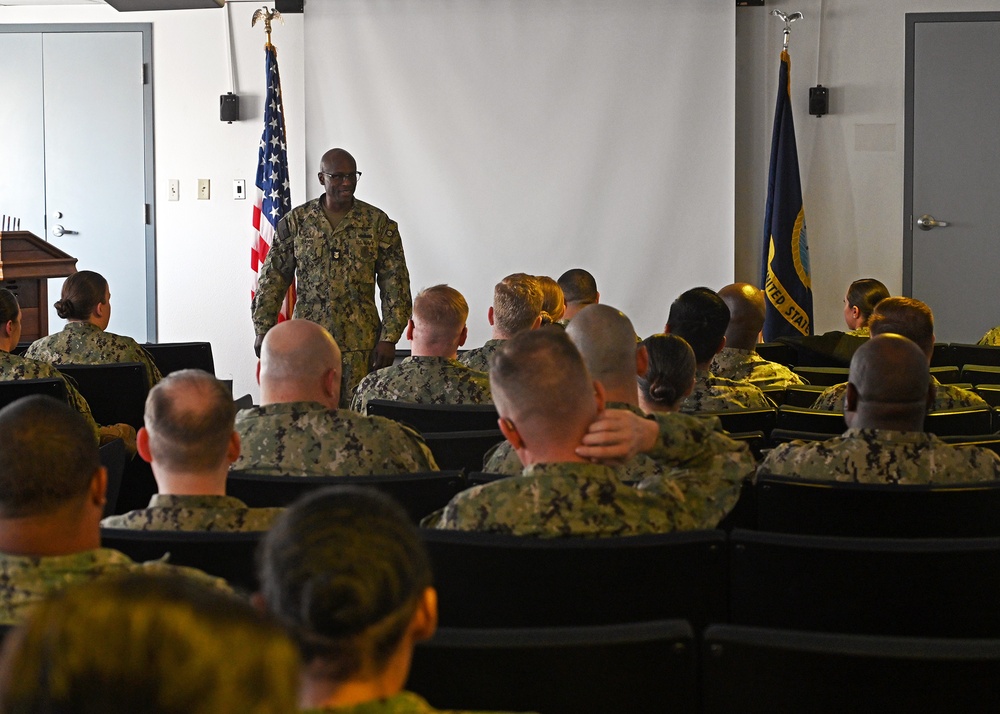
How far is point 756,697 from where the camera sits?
51.5 inches

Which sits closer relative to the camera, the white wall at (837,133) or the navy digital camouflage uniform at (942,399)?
the navy digital camouflage uniform at (942,399)

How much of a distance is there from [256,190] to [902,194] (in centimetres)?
430

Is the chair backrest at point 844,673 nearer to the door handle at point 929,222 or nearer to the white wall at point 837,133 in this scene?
the white wall at point 837,133

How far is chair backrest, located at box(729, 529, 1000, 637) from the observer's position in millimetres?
1675

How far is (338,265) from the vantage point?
18.9ft

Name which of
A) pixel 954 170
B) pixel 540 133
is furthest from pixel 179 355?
pixel 954 170

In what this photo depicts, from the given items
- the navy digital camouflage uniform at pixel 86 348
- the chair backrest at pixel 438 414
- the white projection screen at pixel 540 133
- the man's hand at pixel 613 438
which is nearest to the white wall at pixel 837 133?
the white projection screen at pixel 540 133

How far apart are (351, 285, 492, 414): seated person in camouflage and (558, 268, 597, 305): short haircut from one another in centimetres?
188

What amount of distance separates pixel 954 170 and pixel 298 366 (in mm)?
6211

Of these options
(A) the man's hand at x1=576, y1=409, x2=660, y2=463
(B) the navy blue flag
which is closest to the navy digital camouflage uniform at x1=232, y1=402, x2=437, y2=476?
(A) the man's hand at x1=576, y1=409, x2=660, y2=463

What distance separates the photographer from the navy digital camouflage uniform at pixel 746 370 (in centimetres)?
447

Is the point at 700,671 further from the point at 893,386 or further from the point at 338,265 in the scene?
the point at 338,265

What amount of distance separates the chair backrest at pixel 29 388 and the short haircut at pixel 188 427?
1346 millimetres

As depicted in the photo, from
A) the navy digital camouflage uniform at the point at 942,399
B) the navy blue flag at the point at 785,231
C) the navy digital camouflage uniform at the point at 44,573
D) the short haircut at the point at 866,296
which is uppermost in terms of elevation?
the navy blue flag at the point at 785,231
